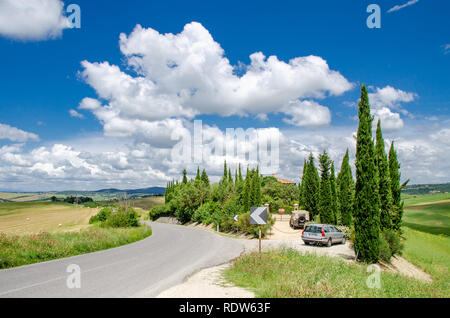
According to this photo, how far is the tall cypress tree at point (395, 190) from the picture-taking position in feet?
79.5

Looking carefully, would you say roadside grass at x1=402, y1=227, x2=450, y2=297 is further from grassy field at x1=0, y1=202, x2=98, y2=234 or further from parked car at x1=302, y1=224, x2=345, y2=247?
grassy field at x1=0, y1=202, x2=98, y2=234

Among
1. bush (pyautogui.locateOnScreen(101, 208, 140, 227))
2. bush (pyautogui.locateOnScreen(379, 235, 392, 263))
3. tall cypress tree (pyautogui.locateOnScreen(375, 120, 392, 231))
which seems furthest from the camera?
bush (pyautogui.locateOnScreen(101, 208, 140, 227))

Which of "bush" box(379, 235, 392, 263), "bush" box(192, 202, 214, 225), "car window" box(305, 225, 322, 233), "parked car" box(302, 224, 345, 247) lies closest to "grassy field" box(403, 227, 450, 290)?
"bush" box(379, 235, 392, 263)

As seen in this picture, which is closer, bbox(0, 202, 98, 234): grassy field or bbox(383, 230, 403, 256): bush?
bbox(383, 230, 403, 256): bush

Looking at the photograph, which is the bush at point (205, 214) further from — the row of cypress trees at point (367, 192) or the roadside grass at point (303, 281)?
the roadside grass at point (303, 281)

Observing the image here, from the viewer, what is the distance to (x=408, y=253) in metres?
→ 21.8

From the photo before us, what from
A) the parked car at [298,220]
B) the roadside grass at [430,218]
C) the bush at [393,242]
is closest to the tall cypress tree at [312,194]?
the parked car at [298,220]

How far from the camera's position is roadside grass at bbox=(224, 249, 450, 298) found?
7.68 meters

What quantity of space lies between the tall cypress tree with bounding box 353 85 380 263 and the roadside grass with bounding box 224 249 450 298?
15.5 ft

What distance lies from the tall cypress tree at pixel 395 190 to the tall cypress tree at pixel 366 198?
29.7 ft

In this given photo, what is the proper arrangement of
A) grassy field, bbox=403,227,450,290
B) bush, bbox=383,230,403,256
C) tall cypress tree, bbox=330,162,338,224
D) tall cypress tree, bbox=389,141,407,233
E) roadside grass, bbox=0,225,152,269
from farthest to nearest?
tall cypress tree, bbox=330,162,338,224 → tall cypress tree, bbox=389,141,407,233 → bush, bbox=383,230,403,256 → grassy field, bbox=403,227,450,290 → roadside grass, bbox=0,225,152,269

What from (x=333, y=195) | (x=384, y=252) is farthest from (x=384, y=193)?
(x=333, y=195)
